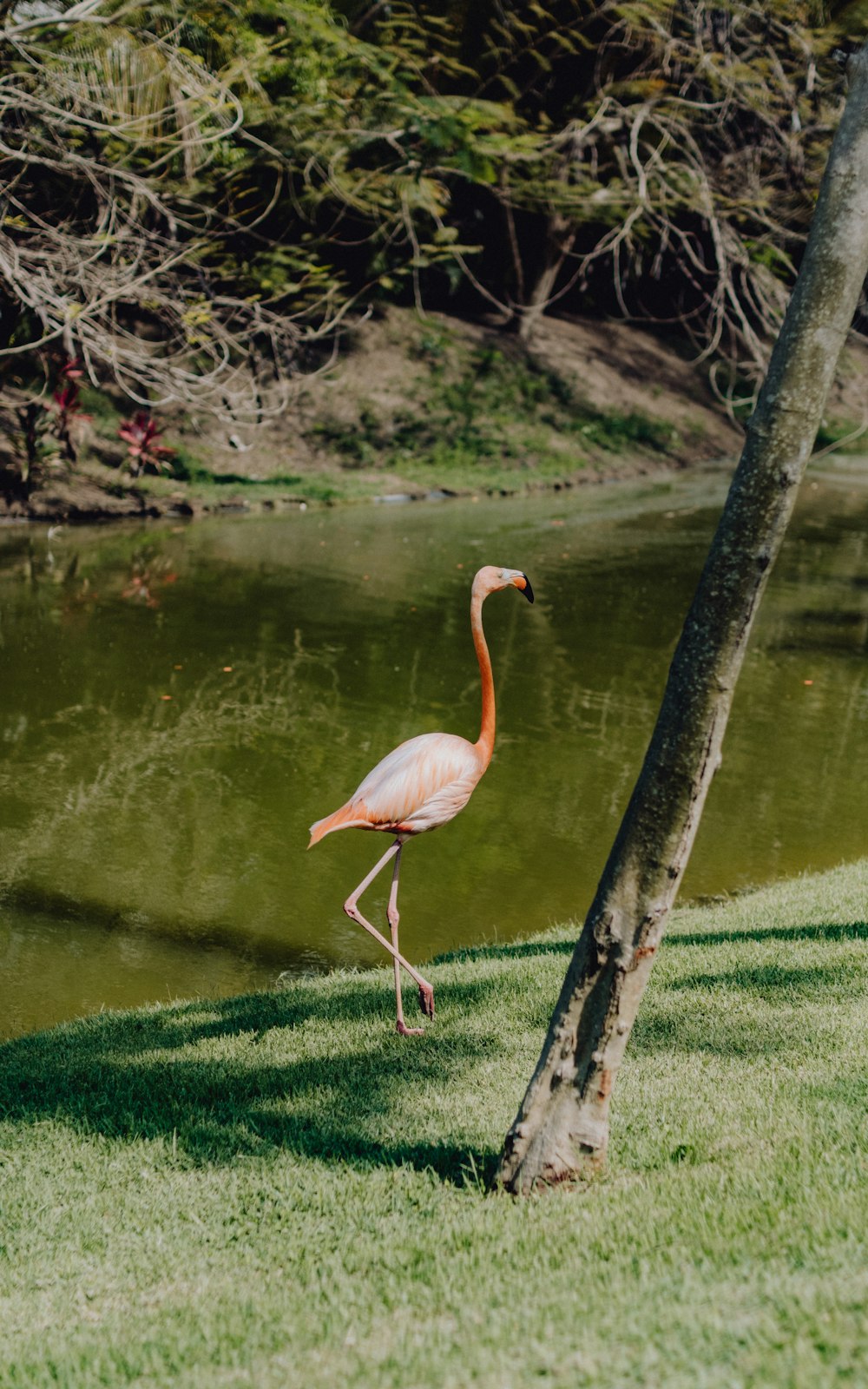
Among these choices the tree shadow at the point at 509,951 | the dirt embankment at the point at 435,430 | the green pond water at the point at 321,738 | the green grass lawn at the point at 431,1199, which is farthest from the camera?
the dirt embankment at the point at 435,430

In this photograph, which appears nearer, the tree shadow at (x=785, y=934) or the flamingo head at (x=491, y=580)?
the flamingo head at (x=491, y=580)

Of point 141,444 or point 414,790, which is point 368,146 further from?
point 414,790

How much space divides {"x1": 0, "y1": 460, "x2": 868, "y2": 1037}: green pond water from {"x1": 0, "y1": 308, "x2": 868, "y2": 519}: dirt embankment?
8.58 ft

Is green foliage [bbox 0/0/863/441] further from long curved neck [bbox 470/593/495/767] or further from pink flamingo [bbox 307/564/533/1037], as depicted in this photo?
pink flamingo [bbox 307/564/533/1037]

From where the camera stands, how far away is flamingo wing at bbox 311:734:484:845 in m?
5.26

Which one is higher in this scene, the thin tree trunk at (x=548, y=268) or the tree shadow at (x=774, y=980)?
the thin tree trunk at (x=548, y=268)

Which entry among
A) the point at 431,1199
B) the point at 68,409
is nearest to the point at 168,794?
the point at 431,1199

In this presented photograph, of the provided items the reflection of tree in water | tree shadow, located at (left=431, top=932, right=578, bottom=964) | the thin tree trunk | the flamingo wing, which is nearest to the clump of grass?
the thin tree trunk

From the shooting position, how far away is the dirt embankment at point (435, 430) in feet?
66.1

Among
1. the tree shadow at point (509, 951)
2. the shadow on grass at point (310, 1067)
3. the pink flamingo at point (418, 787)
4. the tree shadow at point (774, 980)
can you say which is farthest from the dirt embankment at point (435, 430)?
the tree shadow at point (774, 980)

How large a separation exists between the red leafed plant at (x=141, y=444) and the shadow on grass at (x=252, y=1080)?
1568cm

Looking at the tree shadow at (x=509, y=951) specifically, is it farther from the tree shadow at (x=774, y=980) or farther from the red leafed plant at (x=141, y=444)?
the red leafed plant at (x=141, y=444)

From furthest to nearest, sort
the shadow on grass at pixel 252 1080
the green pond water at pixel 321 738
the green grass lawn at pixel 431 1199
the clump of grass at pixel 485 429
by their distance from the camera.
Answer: the clump of grass at pixel 485 429
the green pond water at pixel 321 738
the shadow on grass at pixel 252 1080
the green grass lawn at pixel 431 1199

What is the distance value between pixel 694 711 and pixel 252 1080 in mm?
2260
